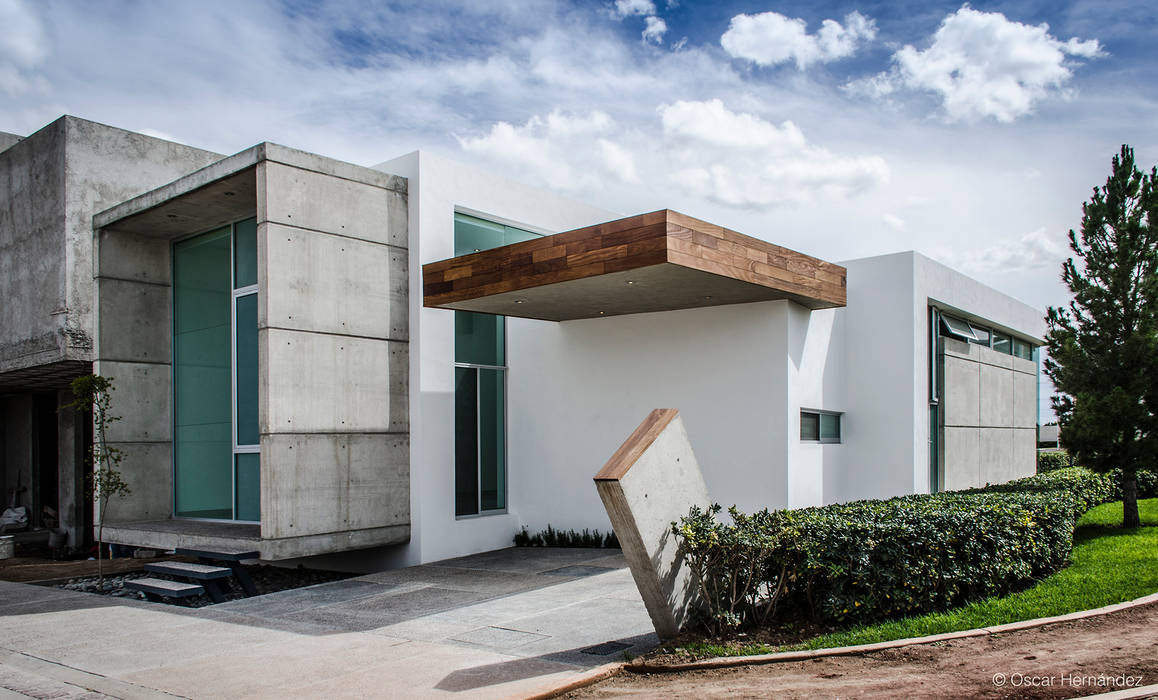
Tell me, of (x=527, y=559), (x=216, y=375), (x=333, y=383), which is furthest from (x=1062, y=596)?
(x=216, y=375)

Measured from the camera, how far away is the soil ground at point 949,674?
5113 millimetres

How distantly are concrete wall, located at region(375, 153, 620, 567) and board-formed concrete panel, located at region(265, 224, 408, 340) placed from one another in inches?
12.9

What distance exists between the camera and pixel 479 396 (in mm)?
12789

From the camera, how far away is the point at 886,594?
6.55m

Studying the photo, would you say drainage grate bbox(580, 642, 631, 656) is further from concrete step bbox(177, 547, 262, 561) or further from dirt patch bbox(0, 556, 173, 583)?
dirt patch bbox(0, 556, 173, 583)

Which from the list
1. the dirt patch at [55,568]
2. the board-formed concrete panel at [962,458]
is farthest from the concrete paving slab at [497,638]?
the board-formed concrete panel at [962,458]

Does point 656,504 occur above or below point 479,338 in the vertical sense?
below

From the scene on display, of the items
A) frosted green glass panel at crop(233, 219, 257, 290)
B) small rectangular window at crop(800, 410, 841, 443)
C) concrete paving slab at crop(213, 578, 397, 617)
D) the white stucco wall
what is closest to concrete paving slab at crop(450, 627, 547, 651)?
concrete paving slab at crop(213, 578, 397, 617)

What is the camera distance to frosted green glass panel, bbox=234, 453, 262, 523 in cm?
1173

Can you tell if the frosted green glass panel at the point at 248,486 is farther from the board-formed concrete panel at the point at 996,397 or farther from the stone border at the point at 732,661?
the board-formed concrete panel at the point at 996,397

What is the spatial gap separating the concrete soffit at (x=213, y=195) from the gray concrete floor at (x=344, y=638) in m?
5.25

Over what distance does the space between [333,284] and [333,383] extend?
50.6 inches

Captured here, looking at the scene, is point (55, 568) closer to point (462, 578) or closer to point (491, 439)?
point (491, 439)

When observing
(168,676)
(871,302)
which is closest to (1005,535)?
(871,302)
